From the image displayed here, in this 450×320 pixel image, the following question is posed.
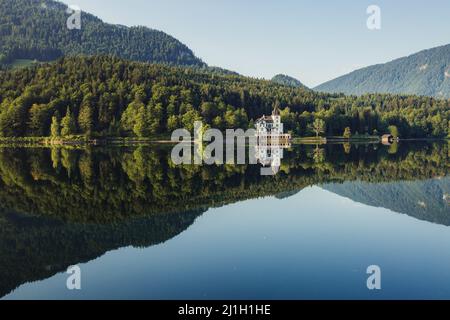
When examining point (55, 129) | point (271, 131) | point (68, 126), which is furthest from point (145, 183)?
point (271, 131)

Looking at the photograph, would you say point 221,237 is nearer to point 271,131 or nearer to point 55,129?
point 55,129

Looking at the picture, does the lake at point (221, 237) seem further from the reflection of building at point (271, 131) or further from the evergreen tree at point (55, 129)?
the reflection of building at point (271, 131)

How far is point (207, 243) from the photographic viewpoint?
23609 millimetres

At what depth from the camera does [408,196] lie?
130ft

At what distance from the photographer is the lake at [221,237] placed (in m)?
17.1

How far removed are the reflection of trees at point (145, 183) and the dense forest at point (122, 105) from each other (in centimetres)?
7778

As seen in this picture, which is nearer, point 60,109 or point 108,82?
point 60,109

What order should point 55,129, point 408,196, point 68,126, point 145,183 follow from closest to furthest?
point 408,196, point 145,183, point 68,126, point 55,129

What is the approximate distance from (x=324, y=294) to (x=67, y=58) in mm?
180943

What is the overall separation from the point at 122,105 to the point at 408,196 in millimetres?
122322

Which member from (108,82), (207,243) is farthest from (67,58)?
(207,243)
